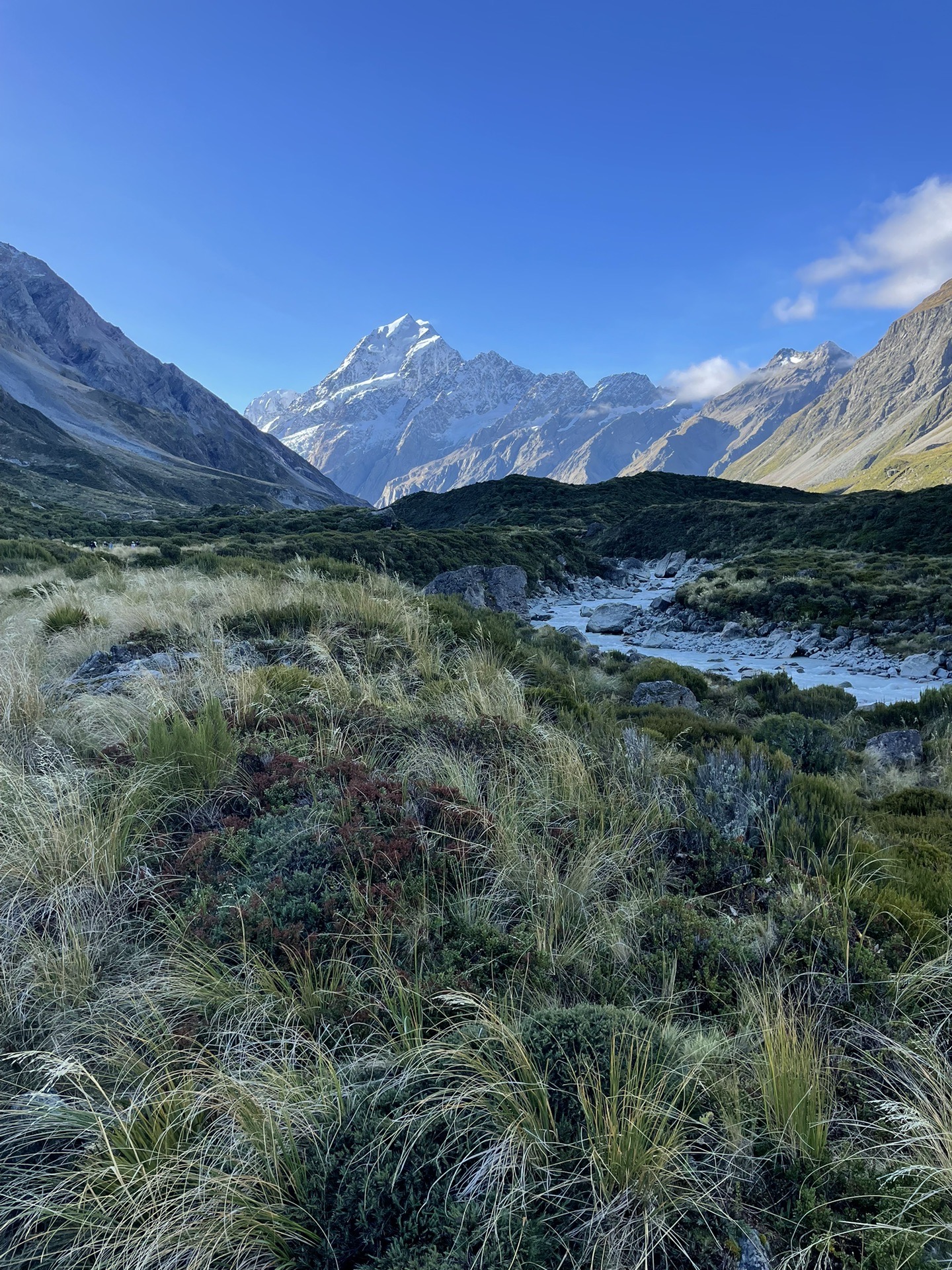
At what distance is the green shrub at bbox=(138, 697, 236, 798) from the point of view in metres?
3.57

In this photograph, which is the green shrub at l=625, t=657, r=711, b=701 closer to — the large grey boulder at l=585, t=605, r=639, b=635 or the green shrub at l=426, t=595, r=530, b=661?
the green shrub at l=426, t=595, r=530, b=661

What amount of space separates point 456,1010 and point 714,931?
4.11 feet

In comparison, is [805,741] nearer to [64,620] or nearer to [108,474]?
[64,620]

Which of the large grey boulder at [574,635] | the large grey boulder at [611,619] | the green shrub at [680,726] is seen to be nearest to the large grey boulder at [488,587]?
the large grey boulder at [574,635]

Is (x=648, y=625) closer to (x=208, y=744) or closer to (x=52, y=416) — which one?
(x=208, y=744)

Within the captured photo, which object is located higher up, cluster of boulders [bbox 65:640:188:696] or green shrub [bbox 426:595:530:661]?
green shrub [bbox 426:595:530:661]

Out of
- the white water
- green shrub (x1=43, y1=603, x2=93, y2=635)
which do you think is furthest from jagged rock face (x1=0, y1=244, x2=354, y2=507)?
green shrub (x1=43, y1=603, x2=93, y2=635)

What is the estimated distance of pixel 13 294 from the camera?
146625mm

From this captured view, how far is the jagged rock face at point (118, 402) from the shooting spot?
109750mm

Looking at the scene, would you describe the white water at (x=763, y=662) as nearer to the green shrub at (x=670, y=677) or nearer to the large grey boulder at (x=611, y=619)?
the large grey boulder at (x=611, y=619)

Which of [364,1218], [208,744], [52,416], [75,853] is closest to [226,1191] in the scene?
[364,1218]

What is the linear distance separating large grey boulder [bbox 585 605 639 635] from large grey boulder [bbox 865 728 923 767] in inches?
457

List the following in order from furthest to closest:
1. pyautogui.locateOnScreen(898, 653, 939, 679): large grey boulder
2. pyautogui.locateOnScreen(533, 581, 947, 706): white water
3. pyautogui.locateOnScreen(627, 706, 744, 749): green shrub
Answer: pyautogui.locateOnScreen(898, 653, 939, 679): large grey boulder, pyautogui.locateOnScreen(533, 581, 947, 706): white water, pyautogui.locateOnScreen(627, 706, 744, 749): green shrub

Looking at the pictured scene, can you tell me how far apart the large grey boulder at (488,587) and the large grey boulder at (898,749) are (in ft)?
40.1
